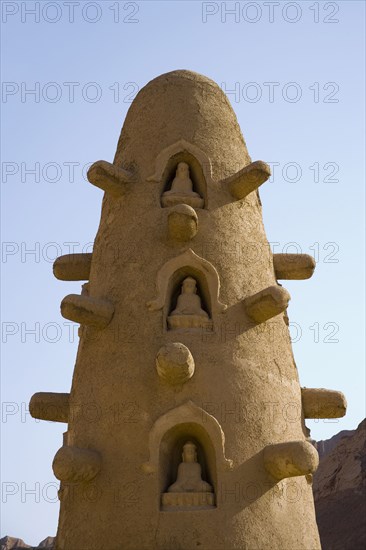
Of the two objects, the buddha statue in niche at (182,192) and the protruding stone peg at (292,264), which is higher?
the buddha statue in niche at (182,192)

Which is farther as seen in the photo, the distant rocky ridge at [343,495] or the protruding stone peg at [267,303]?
the distant rocky ridge at [343,495]

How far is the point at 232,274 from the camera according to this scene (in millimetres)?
10531

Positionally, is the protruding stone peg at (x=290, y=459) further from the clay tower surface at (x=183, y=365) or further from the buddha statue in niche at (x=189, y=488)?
the buddha statue in niche at (x=189, y=488)

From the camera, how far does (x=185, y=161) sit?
11.6 metres

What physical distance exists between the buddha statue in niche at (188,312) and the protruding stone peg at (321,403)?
1875 millimetres

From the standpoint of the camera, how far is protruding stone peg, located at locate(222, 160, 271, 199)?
11008 millimetres

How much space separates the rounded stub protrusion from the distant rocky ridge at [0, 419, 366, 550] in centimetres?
1117

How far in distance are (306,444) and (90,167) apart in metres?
4.94

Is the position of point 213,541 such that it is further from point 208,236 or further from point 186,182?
point 186,182

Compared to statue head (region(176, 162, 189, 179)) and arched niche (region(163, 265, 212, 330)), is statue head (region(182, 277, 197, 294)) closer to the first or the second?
arched niche (region(163, 265, 212, 330))

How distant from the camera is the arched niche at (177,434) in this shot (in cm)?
916

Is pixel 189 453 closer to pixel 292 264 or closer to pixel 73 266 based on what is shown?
pixel 292 264

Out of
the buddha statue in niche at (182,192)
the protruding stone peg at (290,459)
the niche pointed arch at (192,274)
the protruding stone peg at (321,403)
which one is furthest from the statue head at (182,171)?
the protruding stone peg at (290,459)

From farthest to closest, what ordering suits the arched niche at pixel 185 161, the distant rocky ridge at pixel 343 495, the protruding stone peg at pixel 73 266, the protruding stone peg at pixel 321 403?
the distant rocky ridge at pixel 343 495, the protruding stone peg at pixel 73 266, the arched niche at pixel 185 161, the protruding stone peg at pixel 321 403
